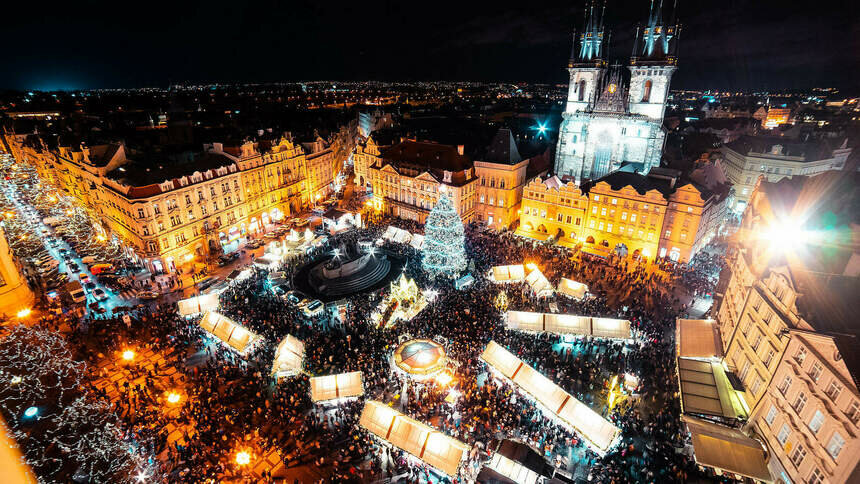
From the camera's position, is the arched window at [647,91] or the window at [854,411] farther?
the arched window at [647,91]

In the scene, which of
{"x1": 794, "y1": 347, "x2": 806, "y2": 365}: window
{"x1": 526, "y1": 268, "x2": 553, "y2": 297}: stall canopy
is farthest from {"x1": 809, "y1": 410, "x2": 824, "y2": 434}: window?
{"x1": 526, "y1": 268, "x2": 553, "y2": 297}: stall canopy

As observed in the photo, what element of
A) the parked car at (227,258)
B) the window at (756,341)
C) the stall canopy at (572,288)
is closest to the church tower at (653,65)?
the stall canopy at (572,288)

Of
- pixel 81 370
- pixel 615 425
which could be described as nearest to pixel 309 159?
→ pixel 81 370

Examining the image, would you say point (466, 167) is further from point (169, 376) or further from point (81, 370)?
point (81, 370)

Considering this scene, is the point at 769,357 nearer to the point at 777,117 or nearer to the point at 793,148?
the point at 793,148

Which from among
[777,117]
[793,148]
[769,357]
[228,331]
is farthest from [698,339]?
[777,117]

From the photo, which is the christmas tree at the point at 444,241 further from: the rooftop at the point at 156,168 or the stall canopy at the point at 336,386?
the rooftop at the point at 156,168

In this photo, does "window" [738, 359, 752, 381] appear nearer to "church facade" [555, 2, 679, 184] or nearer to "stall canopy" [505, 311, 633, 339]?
"stall canopy" [505, 311, 633, 339]
